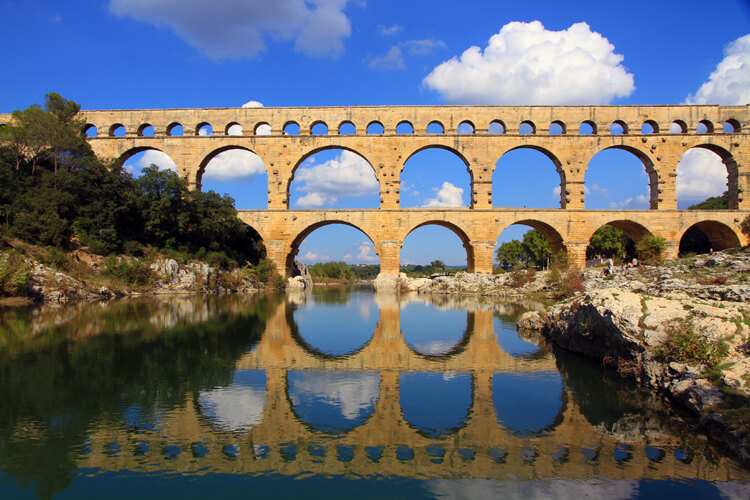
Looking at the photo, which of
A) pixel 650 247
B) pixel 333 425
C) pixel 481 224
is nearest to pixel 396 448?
pixel 333 425

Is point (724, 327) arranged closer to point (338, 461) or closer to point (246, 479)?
point (338, 461)

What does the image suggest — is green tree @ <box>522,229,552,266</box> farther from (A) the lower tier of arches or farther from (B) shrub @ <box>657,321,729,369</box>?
(B) shrub @ <box>657,321,729,369</box>

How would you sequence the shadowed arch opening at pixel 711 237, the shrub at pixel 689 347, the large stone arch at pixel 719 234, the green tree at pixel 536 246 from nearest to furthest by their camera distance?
the shrub at pixel 689 347 → the large stone arch at pixel 719 234 → the shadowed arch opening at pixel 711 237 → the green tree at pixel 536 246

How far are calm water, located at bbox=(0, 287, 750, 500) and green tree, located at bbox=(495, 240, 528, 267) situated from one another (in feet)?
159

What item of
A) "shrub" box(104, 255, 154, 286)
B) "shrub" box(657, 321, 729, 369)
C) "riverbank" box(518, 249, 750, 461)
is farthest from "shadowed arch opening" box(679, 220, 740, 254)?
"shrub" box(104, 255, 154, 286)

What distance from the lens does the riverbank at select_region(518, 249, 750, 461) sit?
4605 millimetres

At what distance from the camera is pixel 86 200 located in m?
22.1

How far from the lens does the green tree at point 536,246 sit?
47.9 metres

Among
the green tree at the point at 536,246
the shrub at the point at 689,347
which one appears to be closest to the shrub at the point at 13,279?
the shrub at the point at 689,347

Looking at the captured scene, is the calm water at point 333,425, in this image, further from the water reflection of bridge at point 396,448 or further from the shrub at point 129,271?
the shrub at point 129,271

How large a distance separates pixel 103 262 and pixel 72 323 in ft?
37.0

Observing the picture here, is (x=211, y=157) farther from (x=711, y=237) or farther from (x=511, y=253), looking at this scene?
(x=511, y=253)

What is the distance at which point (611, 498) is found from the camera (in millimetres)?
3357

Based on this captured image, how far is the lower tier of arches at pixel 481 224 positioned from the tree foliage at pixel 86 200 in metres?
2.59
